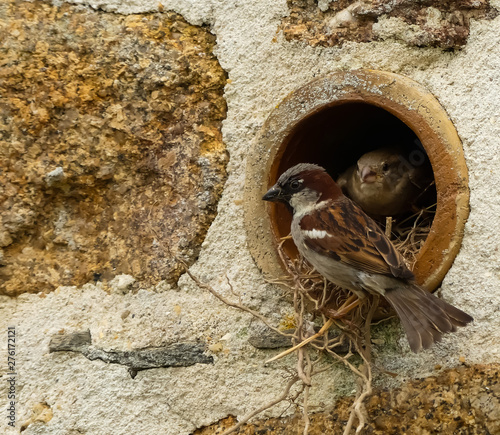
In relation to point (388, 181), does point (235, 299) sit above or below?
below

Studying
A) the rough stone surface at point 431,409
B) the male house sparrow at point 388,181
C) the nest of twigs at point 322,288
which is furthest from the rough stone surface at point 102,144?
the male house sparrow at point 388,181

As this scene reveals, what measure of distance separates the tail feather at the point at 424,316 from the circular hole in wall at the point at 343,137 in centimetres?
8

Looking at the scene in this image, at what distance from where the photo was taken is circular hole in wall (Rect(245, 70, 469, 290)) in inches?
66.6

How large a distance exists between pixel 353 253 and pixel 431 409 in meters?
0.46

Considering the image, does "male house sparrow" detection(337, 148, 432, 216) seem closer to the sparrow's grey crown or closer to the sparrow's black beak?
the sparrow's grey crown

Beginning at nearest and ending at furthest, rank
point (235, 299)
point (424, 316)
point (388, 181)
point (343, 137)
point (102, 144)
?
point (424, 316) < point (235, 299) < point (102, 144) < point (343, 137) < point (388, 181)

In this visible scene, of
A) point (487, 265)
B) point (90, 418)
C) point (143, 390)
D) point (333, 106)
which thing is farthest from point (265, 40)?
point (90, 418)

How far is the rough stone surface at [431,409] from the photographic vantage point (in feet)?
4.99

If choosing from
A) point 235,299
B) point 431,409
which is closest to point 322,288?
point 235,299

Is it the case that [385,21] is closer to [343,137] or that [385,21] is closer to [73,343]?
[343,137]

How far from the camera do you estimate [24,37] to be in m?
2.00

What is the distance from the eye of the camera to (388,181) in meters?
2.63

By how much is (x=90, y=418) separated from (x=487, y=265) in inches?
45.5

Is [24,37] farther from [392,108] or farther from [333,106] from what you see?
[392,108]
